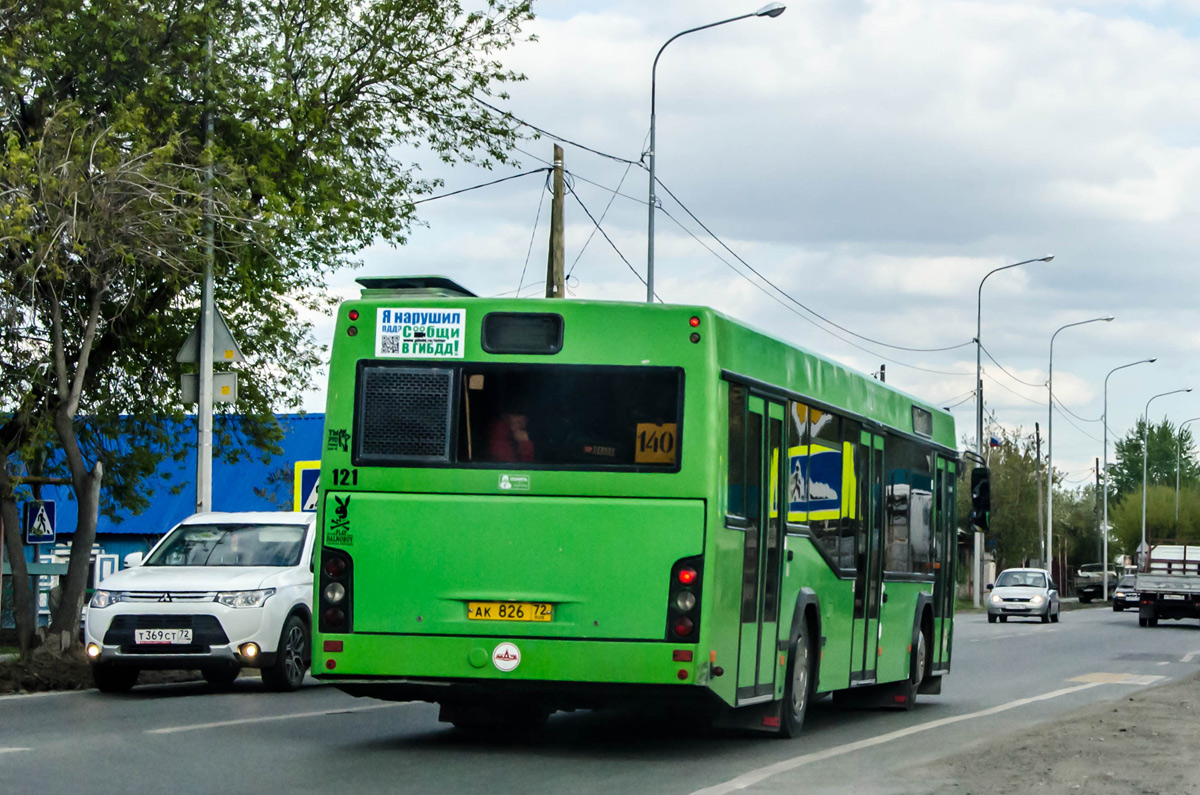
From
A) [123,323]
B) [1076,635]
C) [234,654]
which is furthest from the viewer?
[1076,635]

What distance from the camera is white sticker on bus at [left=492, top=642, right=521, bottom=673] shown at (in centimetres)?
1084

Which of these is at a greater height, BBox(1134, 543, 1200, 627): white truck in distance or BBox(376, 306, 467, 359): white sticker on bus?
BBox(376, 306, 467, 359): white sticker on bus

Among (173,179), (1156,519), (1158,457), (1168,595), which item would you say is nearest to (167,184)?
(173,179)

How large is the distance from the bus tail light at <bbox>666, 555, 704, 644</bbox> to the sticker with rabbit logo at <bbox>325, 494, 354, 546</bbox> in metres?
2.05

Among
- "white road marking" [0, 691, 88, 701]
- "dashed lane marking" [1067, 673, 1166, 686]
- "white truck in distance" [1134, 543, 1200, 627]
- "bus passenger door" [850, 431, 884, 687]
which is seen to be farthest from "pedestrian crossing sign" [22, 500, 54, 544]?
"white truck in distance" [1134, 543, 1200, 627]

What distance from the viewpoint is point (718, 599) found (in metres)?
10.9

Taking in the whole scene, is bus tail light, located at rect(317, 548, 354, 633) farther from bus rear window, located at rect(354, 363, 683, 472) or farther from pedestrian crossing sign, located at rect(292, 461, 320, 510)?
pedestrian crossing sign, located at rect(292, 461, 320, 510)

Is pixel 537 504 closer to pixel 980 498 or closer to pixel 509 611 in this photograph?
pixel 509 611

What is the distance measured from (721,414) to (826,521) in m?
2.90

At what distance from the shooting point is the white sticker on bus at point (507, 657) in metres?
10.8

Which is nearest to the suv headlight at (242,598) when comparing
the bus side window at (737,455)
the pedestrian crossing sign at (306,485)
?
the bus side window at (737,455)

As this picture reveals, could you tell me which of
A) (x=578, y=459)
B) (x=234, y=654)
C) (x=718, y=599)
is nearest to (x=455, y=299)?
(x=578, y=459)

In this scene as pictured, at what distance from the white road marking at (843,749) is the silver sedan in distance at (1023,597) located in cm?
3090

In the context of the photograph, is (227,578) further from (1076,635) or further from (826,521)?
(1076,635)
